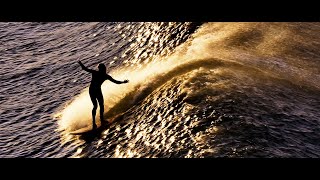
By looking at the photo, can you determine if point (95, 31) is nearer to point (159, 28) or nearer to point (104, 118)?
point (159, 28)

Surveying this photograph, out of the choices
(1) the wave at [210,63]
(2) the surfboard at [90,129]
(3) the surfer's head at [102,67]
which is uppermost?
(3) the surfer's head at [102,67]

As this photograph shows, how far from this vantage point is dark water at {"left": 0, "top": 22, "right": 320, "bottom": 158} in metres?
9.84

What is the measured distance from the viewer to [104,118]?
43.3 feet

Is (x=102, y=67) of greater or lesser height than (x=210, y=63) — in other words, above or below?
above

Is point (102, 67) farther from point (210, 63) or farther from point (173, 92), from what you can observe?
point (210, 63)

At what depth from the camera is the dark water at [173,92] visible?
9.84 meters

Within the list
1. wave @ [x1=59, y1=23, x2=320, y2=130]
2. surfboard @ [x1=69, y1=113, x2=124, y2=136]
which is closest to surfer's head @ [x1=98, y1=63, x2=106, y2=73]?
surfboard @ [x1=69, y1=113, x2=124, y2=136]

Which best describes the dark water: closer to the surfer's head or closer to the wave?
the wave

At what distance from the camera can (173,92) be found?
12273mm

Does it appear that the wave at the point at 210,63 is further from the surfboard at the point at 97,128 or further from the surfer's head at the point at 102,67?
the surfer's head at the point at 102,67

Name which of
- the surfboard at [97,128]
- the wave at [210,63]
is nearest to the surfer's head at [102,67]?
the surfboard at [97,128]

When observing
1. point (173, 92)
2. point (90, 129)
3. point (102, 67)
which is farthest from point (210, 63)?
point (90, 129)
